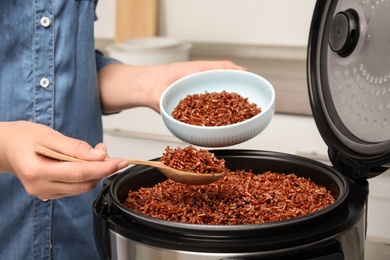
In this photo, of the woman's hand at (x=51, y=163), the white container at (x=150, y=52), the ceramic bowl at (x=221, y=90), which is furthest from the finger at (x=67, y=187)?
the white container at (x=150, y=52)

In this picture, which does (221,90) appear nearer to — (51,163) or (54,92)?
(54,92)

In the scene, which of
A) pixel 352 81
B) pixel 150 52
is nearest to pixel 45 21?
pixel 352 81

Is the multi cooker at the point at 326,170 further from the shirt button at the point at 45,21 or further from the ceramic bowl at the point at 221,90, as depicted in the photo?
the shirt button at the point at 45,21

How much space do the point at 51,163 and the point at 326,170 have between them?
0.49 m

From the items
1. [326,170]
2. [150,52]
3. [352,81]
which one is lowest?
[150,52]

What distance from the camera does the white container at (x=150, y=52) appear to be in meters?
2.46

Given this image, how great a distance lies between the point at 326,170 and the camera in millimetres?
1139

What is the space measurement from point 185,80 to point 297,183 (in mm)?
322

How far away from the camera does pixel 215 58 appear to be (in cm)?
276

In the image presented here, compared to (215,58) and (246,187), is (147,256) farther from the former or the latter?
(215,58)

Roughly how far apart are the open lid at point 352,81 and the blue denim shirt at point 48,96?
50cm

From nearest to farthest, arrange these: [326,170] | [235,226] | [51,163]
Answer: [235,226], [51,163], [326,170]

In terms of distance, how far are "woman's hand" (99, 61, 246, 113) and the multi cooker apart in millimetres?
203

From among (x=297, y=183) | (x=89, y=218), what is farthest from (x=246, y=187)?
(x=89, y=218)
